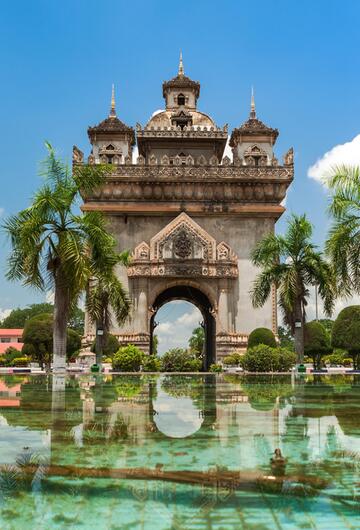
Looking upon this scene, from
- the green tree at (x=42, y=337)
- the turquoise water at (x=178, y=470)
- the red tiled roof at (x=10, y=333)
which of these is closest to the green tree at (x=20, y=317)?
the red tiled roof at (x=10, y=333)

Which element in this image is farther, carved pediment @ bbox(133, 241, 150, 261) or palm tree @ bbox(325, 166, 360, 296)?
carved pediment @ bbox(133, 241, 150, 261)

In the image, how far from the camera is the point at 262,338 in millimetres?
29516

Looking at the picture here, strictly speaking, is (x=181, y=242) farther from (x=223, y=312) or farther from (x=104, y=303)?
(x=104, y=303)

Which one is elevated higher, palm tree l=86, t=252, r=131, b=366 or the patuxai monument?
the patuxai monument

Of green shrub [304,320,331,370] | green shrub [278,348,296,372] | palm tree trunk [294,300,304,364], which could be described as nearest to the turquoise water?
palm tree trunk [294,300,304,364]

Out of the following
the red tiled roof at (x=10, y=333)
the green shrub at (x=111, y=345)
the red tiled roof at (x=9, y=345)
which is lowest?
the green shrub at (x=111, y=345)

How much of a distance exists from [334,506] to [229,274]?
29.4 metres

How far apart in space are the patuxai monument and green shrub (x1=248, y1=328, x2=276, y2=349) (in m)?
2.45

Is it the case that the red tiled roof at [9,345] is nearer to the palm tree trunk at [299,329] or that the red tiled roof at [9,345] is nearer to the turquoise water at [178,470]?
the palm tree trunk at [299,329]

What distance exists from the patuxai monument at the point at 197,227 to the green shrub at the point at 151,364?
3.89m

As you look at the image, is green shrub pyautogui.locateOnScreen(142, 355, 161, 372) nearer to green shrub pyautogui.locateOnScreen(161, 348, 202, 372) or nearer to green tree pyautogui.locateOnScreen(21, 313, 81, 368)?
green shrub pyautogui.locateOnScreen(161, 348, 202, 372)

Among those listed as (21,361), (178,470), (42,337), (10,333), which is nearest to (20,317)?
(10,333)

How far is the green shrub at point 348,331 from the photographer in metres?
26.9

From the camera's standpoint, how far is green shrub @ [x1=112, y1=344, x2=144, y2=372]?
25891mm
